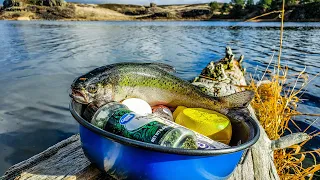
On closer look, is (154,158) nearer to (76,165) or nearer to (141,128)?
(141,128)

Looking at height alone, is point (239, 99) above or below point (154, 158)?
above

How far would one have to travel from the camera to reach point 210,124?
6.23 feet

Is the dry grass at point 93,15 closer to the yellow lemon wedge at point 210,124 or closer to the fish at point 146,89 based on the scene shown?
the fish at point 146,89

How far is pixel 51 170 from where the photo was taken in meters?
2.10

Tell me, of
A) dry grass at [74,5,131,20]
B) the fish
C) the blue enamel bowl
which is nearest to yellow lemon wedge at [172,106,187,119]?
the fish

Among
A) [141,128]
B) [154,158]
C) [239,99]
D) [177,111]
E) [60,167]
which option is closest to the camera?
[154,158]

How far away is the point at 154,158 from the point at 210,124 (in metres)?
0.59

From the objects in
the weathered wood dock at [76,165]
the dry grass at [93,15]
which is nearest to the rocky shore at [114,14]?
the dry grass at [93,15]

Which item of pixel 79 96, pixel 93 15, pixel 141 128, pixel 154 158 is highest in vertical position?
pixel 93 15

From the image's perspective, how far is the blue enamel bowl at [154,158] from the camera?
1.41 m

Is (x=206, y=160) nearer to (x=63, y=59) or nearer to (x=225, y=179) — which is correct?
(x=225, y=179)

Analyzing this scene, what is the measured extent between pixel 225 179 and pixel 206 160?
351 millimetres

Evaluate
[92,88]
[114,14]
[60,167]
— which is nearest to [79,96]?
[92,88]

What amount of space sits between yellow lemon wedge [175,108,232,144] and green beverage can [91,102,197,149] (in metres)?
0.32
